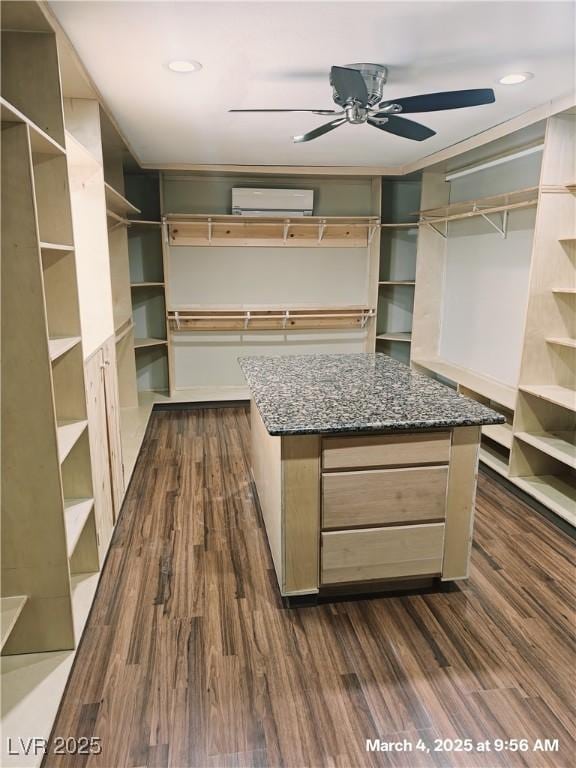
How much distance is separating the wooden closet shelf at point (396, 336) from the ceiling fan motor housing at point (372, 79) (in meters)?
3.26

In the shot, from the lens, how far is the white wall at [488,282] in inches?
150

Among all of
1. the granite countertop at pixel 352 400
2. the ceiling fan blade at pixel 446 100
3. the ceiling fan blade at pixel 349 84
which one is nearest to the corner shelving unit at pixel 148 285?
the granite countertop at pixel 352 400

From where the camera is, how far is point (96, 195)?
2.92 metres

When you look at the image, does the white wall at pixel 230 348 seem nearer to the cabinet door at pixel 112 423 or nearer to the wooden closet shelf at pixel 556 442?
the cabinet door at pixel 112 423

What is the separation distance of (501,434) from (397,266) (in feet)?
9.37

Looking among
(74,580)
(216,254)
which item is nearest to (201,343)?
(216,254)

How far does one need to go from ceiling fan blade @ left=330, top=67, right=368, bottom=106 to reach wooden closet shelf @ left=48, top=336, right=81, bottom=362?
1.52m

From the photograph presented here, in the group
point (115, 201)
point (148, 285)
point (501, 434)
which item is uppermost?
point (115, 201)

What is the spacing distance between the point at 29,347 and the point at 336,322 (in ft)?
13.6

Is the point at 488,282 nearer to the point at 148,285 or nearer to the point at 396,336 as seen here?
the point at 396,336

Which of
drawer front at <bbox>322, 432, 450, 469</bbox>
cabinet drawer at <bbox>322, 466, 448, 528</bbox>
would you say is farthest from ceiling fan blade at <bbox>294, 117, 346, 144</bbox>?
cabinet drawer at <bbox>322, 466, 448, 528</bbox>

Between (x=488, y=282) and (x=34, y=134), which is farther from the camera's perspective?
(x=488, y=282)

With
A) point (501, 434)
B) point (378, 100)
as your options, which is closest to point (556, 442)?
point (501, 434)

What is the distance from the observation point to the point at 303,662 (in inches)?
78.8
